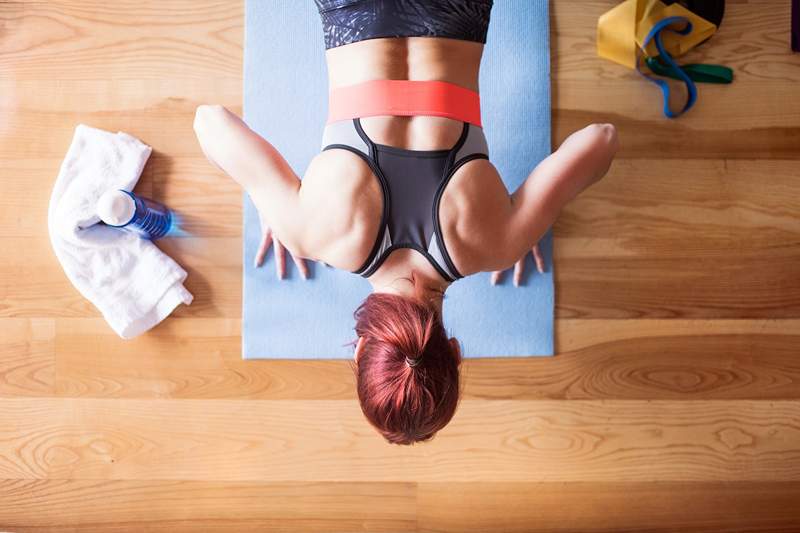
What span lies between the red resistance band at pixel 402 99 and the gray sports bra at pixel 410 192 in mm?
45

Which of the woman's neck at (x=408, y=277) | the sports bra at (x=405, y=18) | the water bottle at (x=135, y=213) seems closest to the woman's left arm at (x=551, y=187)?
the woman's neck at (x=408, y=277)

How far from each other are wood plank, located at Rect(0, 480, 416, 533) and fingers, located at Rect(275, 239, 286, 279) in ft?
1.53

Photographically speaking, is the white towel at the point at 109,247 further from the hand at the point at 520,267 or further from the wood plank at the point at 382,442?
the hand at the point at 520,267

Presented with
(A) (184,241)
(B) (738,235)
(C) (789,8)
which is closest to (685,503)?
(B) (738,235)

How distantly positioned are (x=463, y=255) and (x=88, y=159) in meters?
0.86

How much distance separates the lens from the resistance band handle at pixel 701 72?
118 centimetres

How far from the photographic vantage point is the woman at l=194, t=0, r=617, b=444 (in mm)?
819

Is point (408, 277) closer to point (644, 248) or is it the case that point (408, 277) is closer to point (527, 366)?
point (527, 366)

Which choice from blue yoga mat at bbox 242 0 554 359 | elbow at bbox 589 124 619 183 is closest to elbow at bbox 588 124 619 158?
elbow at bbox 589 124 619 183

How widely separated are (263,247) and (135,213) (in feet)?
0.83

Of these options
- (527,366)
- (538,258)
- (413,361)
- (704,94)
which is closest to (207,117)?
(413,361)

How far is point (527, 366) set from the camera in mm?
1185

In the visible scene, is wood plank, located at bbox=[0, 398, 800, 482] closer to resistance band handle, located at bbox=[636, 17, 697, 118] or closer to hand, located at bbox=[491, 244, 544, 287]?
hand, located at bbox=[491, 244, 544, 287]

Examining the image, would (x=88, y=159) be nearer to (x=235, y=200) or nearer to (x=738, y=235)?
(x=235, y=200)
